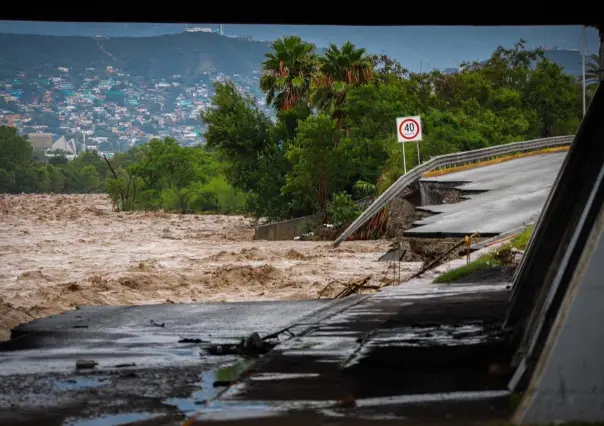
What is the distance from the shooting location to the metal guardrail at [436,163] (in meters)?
52.4

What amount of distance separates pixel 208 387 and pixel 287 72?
63083 millimetres

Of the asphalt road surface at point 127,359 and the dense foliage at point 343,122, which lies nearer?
the asphalt road surface at point 127,359

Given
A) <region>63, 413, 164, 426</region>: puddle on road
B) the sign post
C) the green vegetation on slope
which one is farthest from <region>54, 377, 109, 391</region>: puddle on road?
the sign post

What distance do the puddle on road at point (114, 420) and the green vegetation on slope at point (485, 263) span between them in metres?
15.4

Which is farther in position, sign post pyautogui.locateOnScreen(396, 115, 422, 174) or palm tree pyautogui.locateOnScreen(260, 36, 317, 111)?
palm tree pyautogui.locateOnScreen(260, 36, 317, 111)

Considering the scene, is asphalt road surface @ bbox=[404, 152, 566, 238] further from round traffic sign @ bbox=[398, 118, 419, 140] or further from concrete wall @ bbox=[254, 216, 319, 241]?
concrete wall @ bbox=[254, 216, 319, 241]

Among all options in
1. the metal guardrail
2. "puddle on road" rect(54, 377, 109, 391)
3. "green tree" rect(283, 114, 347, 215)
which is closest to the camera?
"puddle on road" rect(54, 377, 109, 391)

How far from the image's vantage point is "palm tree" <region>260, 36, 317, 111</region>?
7506cm

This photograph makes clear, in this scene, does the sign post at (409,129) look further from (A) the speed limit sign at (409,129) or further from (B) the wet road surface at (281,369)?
(B) the wet road surface at (281,369)

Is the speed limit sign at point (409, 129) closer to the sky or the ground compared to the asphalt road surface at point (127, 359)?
closer to the sky

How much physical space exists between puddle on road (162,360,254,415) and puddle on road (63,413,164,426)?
0.41 metres

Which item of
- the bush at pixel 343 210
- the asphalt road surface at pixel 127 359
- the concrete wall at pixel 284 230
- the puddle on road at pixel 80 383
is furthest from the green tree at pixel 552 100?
the puddle on road at pixel 80 383

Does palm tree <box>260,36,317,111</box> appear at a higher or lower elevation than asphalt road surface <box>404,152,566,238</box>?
higher

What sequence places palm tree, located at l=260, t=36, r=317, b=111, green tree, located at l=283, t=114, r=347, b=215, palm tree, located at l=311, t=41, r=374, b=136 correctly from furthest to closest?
palm tree, located at l=260, t=36, r=317, b=111 → palm tree, located at l=311, t=41, r=374, b=136 → green tree, located at l=283, t=114, r=347, b=215
